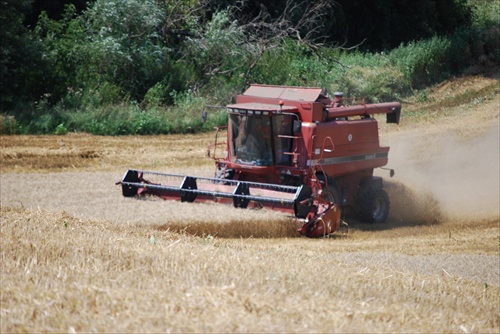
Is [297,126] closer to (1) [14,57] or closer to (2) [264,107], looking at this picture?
(2) [264,107]

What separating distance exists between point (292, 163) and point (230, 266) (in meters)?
9.00

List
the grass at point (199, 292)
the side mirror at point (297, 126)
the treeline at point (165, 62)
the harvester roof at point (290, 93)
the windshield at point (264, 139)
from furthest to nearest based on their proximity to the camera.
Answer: the treeline at point (165, 62), the harvester roof at point (290, 93), the windshield at point (264, 139), the side mirror at point (297, 126), the grass at point (199, 292)

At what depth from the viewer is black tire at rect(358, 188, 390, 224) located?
49.8ft

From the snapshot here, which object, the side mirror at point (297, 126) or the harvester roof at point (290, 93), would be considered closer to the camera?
the side mirror at point (297, 126)

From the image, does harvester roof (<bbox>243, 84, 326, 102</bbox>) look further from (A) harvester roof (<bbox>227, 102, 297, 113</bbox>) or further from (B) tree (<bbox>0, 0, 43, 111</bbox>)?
(B) tree (<bbox>0, 0, 43, 111</bbox>)

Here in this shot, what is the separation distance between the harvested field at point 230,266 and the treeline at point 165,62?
5.92 meters

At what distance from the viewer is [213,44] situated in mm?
26719

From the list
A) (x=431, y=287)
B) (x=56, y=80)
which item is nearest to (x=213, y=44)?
(x=56, y=80)

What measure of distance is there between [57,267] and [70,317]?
1.07 metres

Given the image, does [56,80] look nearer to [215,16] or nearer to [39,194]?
[215,16]

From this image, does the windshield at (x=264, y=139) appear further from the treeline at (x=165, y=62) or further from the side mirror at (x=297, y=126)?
the treeline at (x=165, y=62)

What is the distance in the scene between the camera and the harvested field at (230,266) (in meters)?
4.14

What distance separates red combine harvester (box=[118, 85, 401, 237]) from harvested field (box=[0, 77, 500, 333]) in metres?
0.29

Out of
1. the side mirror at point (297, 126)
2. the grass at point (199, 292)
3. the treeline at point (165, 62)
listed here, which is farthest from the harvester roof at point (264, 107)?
the treeline at point (165, 62)
